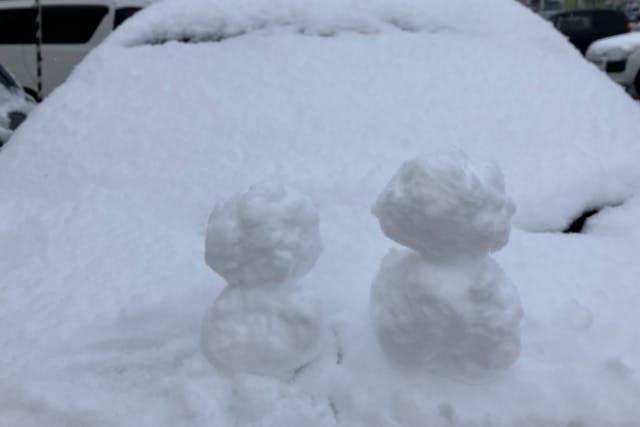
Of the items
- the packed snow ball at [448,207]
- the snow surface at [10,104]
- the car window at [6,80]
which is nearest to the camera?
the packed snow ball at [448,207]

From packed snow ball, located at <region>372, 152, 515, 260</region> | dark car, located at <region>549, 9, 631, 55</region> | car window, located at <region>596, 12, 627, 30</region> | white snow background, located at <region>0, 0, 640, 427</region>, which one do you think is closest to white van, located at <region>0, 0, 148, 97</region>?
white snow background, located at <region>0, 0, 640, 427</region>

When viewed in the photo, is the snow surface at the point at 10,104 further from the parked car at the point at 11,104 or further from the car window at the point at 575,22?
the car window at the point at 575,22

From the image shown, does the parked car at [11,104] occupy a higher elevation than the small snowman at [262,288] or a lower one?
lower

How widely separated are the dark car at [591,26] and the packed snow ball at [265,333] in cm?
1260

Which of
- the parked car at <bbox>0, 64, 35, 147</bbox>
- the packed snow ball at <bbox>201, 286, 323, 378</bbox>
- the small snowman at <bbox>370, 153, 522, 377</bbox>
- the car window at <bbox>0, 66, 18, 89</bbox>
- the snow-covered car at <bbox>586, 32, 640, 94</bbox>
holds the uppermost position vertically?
the small snowman at <bbox>370, 153, 522, 377</bbox>

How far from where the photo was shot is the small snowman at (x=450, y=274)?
1.15 m

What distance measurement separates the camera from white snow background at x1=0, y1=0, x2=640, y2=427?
3.96 ft

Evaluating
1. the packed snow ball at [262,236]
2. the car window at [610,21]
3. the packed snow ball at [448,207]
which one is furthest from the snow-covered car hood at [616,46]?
the packed snow ball at [262,236]

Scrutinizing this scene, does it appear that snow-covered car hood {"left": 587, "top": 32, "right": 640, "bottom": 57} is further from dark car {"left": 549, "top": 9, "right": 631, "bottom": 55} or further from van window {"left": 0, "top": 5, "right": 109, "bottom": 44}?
van window {"left": 0, "top": 5, "right": 109, "bottom": 44}

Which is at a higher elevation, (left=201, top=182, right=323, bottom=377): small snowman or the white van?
(left=201, top=182, right=323, bottom=377): small snowman

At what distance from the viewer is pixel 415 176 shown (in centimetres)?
118

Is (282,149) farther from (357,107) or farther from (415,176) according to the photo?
(415,176)

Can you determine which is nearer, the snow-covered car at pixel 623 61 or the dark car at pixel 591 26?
the snow-covered car at pixel 623 61

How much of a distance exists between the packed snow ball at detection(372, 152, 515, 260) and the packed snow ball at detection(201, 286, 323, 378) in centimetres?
24
